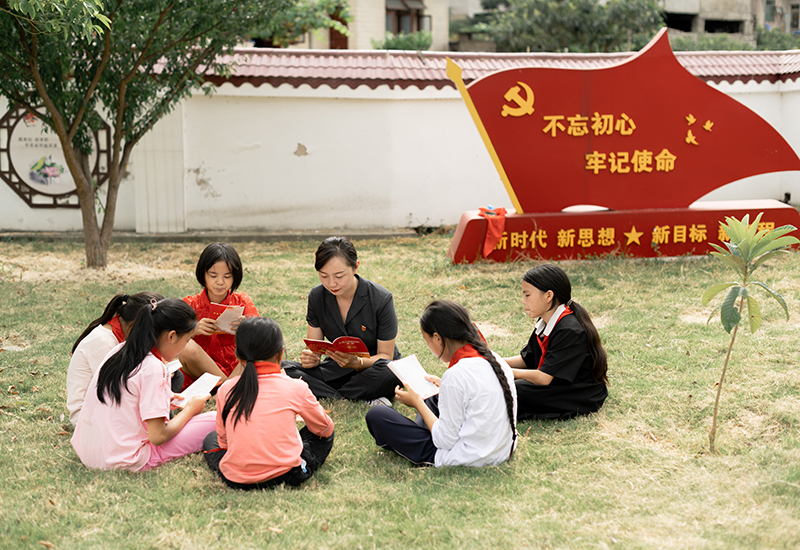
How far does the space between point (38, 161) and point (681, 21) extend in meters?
23.7

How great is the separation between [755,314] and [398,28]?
2345cm

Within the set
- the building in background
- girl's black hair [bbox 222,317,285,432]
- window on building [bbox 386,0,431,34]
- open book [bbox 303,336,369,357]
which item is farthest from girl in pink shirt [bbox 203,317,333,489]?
window on building [bbox 386,0,431,34]

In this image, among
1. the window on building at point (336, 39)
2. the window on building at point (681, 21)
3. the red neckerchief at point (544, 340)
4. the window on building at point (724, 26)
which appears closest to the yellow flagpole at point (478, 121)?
the red neckerchief at point (544, 340)

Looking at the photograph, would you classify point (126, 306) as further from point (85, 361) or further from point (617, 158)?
point (617, 158)

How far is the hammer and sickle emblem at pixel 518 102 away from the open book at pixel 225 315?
454cm

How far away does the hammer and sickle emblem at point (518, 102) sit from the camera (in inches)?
302

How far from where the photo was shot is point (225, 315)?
13.6ft

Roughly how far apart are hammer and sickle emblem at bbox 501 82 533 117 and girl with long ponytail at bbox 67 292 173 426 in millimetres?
5124

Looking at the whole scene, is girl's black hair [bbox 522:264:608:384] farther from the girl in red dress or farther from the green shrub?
the green shrub

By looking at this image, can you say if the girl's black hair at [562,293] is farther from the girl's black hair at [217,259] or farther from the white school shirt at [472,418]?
the girl's black hair at [217,259]

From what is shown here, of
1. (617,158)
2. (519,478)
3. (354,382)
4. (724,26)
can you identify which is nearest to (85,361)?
(354,382)

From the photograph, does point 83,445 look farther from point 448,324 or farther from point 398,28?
point 398,28

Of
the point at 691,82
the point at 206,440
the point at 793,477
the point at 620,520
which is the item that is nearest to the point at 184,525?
the point at 206,440

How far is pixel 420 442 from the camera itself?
3.40 m
